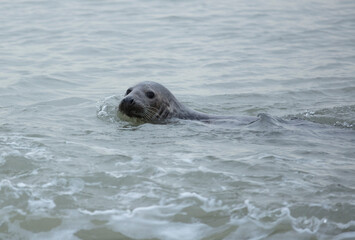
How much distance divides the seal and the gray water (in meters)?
0.21

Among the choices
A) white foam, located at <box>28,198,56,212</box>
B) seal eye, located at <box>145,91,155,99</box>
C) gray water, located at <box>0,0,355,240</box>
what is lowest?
gray water, located at <box>0,0,355,240</box>

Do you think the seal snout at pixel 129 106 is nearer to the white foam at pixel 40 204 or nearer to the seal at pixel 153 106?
the seal at pixel 153 106

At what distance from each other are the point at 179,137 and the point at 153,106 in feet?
3.49

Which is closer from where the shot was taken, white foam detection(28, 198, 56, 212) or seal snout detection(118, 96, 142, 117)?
white foam detection(28, 198, 56, 212)

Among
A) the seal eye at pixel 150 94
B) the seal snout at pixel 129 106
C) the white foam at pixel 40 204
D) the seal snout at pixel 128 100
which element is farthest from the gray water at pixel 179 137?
the seal eye at pixel 150 94

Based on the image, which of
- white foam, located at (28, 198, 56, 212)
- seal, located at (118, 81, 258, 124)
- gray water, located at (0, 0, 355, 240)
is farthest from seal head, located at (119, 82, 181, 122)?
white foam, located at (28, 198, 56, 212)

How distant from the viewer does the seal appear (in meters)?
7.00

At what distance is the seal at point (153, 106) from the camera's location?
23.0ft

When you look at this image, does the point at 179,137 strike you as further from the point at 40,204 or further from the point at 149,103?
the point at 40,204

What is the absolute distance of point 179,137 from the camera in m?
6.32

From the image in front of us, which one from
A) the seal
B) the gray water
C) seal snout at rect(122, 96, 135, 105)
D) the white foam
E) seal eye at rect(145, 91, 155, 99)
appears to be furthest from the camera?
seal eye at rect(145, 91, 155, 99)

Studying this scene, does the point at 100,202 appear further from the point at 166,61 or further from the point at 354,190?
the point at 166,61

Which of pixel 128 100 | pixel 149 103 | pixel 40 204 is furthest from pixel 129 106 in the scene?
pixel 40 204

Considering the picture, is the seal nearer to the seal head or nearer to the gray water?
the seal head
